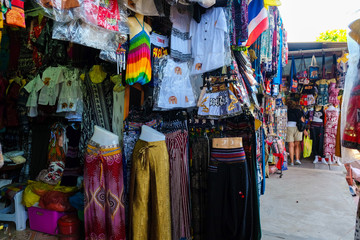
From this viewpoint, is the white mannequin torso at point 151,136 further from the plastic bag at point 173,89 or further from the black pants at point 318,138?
the black pants at point 318,138

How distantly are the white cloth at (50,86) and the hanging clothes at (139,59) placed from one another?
1.36 meters

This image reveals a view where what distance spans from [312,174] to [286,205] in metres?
2.74

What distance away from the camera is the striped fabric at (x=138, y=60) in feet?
8.62

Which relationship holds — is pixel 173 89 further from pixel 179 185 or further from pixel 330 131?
pixel 330 131

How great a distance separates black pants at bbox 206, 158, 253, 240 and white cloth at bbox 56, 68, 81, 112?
205cm

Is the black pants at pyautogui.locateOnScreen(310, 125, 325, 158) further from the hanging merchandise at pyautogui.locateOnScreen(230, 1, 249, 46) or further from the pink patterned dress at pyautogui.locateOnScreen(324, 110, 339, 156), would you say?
the hanging merchandise at pyautogui.locateOnScreen(230, 1, 249, 46)

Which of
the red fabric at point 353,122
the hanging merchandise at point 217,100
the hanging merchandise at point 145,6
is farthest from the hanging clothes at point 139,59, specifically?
the red fabric at point 353,122

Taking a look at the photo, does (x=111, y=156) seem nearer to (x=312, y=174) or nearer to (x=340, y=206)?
(x=340, y=206)

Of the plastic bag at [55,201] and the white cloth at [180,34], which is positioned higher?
the white cloth at [180,34]

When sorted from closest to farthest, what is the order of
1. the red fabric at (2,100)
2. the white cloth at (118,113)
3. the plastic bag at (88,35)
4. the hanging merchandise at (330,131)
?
the plastic bag at (88,35), the white cloth at (118,113), the red fabric at (2,100), the hanging merchandise at (330,131)

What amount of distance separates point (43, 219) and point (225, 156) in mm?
2347

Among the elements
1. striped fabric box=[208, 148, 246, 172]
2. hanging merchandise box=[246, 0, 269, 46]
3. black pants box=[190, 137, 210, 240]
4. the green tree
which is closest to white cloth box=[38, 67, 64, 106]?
black pants box=[190, 137, 210, 240]

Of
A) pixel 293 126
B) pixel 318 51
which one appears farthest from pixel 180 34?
pixel 293 126

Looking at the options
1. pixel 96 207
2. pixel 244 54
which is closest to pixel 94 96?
pixel 96 207
